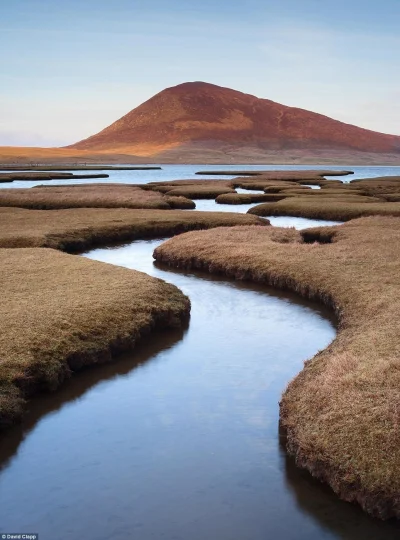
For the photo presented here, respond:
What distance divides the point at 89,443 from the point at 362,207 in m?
46.1

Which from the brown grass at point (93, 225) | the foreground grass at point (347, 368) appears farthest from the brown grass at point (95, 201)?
the foreground grass at point (347, 368)

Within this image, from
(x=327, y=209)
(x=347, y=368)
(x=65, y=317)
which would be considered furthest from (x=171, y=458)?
(x=327, y=209)

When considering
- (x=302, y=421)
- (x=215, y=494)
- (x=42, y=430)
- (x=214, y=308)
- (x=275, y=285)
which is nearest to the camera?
(x=215, y=494)

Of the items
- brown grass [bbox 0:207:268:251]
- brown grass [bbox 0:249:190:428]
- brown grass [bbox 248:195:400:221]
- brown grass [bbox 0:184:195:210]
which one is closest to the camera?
brown grass [bbox 0:249:190:428]

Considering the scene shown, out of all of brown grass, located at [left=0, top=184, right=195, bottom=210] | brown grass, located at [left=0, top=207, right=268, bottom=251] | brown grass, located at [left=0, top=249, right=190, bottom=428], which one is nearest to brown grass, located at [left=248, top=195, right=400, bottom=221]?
brown grass, located at [left=0, top=207, right=268, bottom=251]

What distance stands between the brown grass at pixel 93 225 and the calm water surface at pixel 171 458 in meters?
19.9

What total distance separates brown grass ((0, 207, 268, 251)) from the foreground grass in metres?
8.81

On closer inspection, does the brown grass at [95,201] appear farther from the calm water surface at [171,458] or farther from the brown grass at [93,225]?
the calm water surface at [171,458]

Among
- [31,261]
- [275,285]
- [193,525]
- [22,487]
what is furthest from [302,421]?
[31,261]

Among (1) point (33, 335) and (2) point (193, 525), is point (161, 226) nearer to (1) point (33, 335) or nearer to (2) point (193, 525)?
(1) point (33, 335)

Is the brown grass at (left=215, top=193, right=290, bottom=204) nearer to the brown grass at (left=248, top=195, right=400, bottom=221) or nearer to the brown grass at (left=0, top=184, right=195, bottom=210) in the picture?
the brown grass at (left=0, top=184, right=195, bottom=210)

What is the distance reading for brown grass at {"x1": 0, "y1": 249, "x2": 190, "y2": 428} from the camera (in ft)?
50.6

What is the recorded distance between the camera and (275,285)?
27.8 m

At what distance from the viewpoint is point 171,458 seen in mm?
12492
